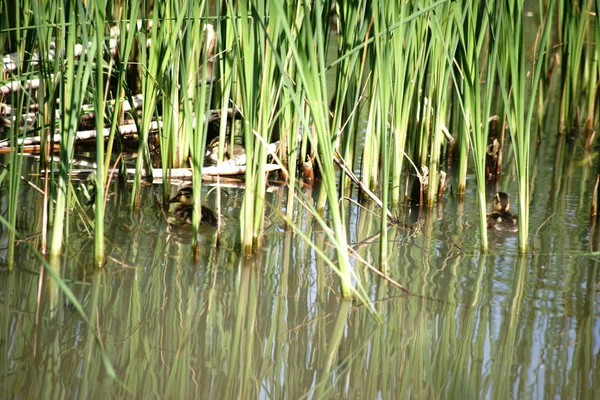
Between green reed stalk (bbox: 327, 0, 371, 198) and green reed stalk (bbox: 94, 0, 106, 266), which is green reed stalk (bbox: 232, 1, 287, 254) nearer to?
green reed stalk (bbox: 327, 0, 371, 198)

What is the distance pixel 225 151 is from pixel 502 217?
1662mm

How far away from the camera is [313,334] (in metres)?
2.41

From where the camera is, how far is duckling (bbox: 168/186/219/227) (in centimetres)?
331

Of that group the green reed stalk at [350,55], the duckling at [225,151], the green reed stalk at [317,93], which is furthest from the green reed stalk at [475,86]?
the duckling at [225,151]

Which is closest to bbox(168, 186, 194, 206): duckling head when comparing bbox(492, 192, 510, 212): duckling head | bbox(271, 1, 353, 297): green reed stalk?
bbox(271, 1, 353, 297): green reed stalk

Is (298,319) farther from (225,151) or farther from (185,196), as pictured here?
(225,151)

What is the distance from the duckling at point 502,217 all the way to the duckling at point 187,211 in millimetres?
1247

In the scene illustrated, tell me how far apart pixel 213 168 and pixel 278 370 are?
1.97 metres

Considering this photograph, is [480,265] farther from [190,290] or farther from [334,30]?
[334,30]

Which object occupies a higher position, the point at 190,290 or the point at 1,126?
the point at 1,126

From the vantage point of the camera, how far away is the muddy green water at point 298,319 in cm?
211

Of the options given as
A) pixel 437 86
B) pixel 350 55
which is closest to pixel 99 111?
pixel 350 55

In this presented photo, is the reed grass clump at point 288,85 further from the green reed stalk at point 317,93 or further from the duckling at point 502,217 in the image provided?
the duckling at point 502,217

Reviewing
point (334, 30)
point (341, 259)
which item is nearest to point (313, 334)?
point (341, 259)
